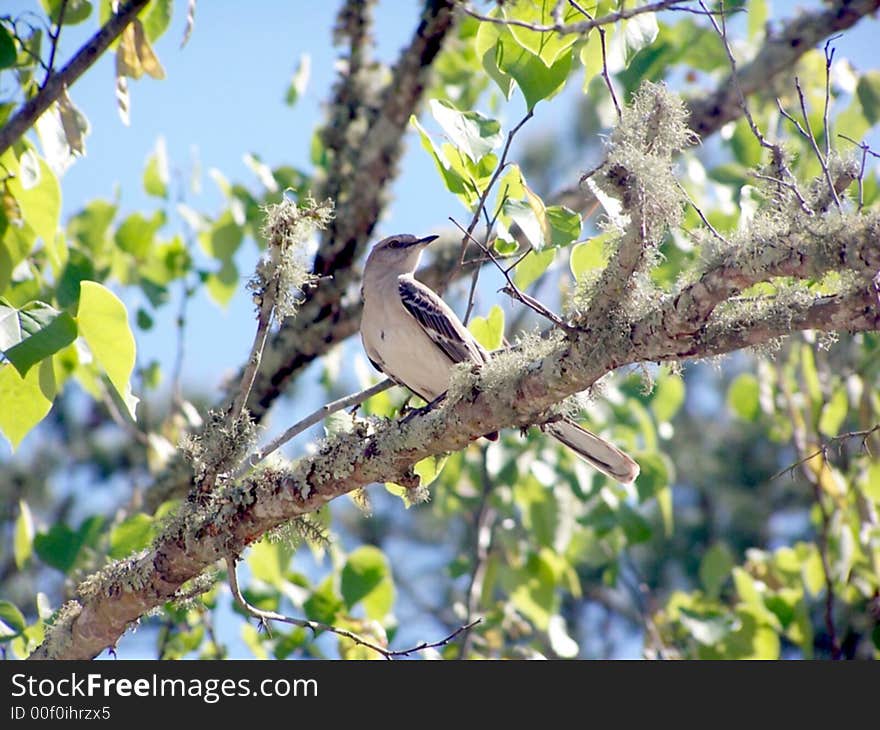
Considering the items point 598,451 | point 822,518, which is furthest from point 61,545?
point 822,518

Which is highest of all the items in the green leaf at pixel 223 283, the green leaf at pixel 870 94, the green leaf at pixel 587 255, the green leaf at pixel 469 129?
the green leaf at pixel 223 283

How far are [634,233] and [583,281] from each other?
31 centimetres

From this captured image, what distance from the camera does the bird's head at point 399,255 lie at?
5477 millimetres

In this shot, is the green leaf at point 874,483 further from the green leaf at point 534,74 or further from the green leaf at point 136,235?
the green leaf at point 136,235

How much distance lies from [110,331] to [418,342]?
6.21 feet

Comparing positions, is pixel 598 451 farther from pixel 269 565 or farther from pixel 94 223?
pixel 94 223

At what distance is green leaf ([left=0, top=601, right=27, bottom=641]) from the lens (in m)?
4.08

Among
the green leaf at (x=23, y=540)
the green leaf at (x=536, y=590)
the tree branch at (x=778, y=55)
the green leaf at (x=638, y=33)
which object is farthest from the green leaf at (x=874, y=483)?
the green leaf at (x=23, y=540)

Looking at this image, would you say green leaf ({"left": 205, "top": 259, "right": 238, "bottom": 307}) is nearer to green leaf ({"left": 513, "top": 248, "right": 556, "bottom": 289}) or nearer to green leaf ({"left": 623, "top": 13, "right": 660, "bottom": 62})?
green leaf ({"left": 513, "top": 248, "right": 556, "bottom": 289})

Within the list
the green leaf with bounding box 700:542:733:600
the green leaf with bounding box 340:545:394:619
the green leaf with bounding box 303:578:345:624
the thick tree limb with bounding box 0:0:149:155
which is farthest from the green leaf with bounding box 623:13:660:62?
the green leaf with bounding box 700:542:733:600

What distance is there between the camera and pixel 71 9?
4621 mm

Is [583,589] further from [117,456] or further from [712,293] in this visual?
[712,293]

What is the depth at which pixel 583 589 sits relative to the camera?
9312 mm
